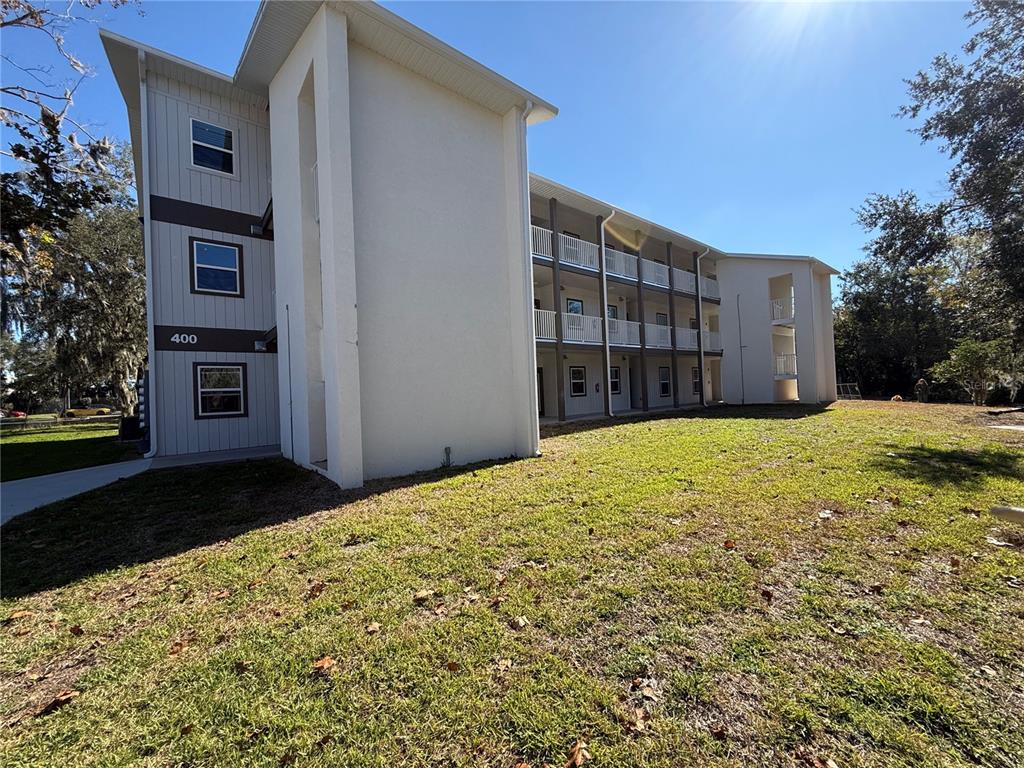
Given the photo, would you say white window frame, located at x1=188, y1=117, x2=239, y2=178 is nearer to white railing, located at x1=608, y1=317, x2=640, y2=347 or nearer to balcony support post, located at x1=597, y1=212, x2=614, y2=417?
balcony support post, located at x1=597, y1=212, x2=614, y2=417

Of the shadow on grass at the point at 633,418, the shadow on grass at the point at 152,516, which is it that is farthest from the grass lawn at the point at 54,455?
the shadow on grass at the point at 633,418

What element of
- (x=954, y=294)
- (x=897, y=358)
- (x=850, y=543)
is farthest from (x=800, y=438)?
(x=897, y=358)

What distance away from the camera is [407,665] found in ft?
8.57

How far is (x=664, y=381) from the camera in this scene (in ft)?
74.5

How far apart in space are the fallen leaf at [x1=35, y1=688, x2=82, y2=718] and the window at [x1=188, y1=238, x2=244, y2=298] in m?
11.4

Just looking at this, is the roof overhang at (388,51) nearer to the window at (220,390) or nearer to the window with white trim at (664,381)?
the window at (220,390)

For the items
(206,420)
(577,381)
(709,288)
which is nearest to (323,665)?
(206,420)

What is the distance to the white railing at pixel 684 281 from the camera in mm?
20328

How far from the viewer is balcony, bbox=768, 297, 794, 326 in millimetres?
21141

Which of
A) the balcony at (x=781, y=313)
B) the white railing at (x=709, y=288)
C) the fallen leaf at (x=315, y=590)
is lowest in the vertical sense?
the fallen leaf at (x=315, y=590)

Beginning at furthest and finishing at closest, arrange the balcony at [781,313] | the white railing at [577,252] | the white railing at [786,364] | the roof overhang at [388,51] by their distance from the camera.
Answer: the white railing at [786,364], the balcony at [781,313], the white railing at [577,252], the roof overhang at [388,51]

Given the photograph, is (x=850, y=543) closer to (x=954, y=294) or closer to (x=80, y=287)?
(x=954, y=294)

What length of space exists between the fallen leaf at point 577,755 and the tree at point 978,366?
85.3 ft

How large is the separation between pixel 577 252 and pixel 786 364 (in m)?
13.8
